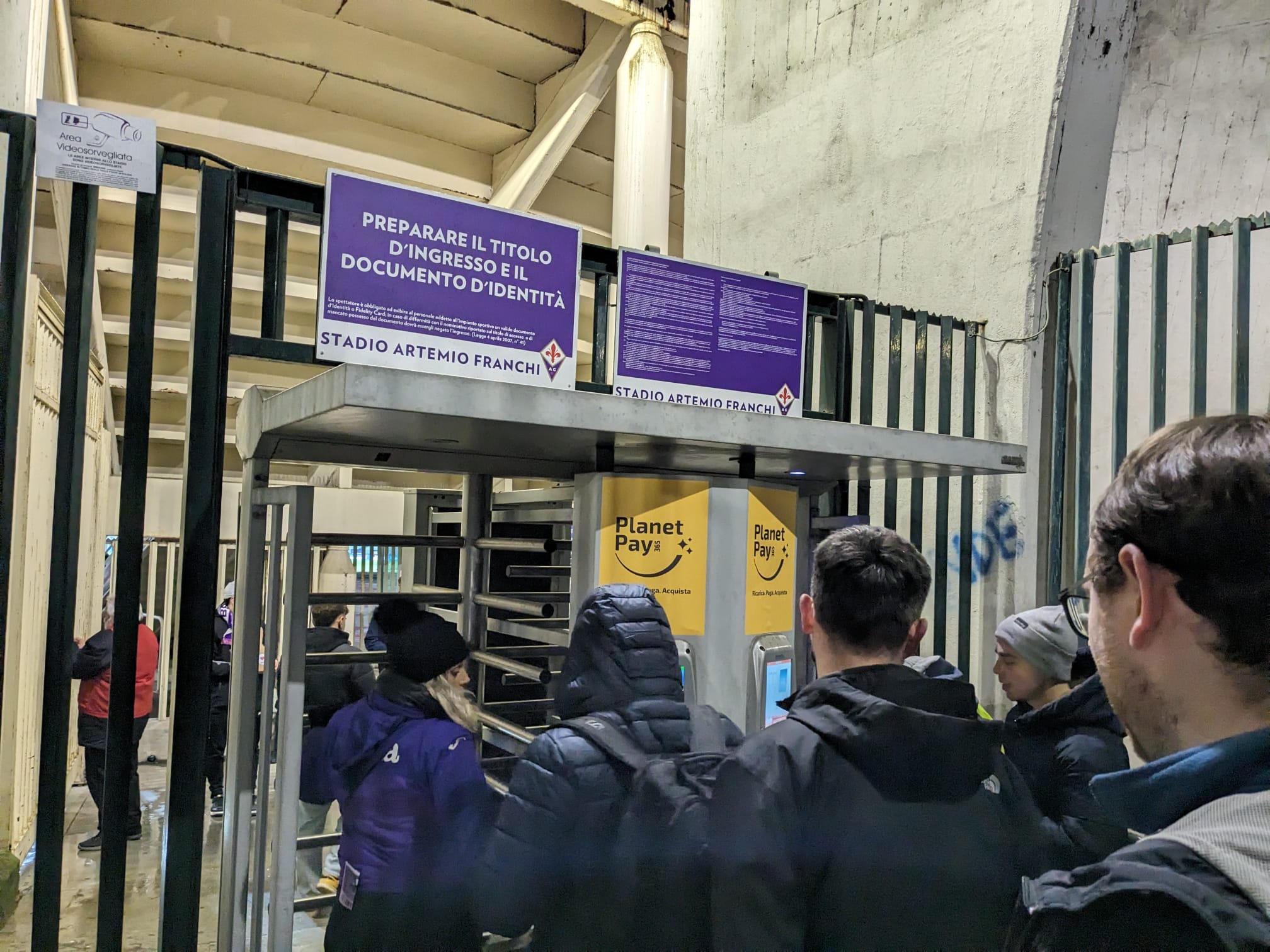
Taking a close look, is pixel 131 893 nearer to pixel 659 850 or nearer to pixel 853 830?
pixel 659 850

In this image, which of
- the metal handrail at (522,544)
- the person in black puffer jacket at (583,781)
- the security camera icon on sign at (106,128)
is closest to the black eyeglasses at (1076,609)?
the person in black puffer jacket at (583,781)

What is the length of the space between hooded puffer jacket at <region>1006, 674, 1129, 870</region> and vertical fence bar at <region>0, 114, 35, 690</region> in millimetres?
2683

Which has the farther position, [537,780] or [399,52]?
[399,52]

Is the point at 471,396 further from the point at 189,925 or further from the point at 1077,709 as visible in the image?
the point at 189,925

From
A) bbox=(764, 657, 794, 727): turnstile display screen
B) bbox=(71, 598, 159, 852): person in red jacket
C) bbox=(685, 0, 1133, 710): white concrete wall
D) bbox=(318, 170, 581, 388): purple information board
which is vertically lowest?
bbox=(71, 598, 159, 852): person in red jacket

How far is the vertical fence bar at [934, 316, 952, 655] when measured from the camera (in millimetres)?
4410

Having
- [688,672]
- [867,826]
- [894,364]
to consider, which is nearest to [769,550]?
[688,672]

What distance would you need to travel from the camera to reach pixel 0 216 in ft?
9.45

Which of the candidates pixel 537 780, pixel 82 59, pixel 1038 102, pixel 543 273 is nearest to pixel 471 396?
pixel 537 780

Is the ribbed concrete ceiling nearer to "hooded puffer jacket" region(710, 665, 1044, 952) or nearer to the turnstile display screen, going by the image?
the turnstile display screen

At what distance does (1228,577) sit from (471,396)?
4.74 ft

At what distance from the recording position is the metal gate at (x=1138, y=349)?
3705 millimetres

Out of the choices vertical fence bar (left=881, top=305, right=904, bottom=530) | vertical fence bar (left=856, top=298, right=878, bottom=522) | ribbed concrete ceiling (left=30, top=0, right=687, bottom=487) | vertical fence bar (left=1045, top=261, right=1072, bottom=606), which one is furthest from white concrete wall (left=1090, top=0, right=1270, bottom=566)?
ribbed concrete ceiling (left=30, top=0, right=687, bottom=487)

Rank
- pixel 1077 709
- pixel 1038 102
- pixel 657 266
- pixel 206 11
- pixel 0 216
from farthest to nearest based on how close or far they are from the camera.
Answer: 1. pixel 206 11
2. pixel 1038 102
3. pixel 657 266
4. pixel 0 216
5. pixel 1077 709
